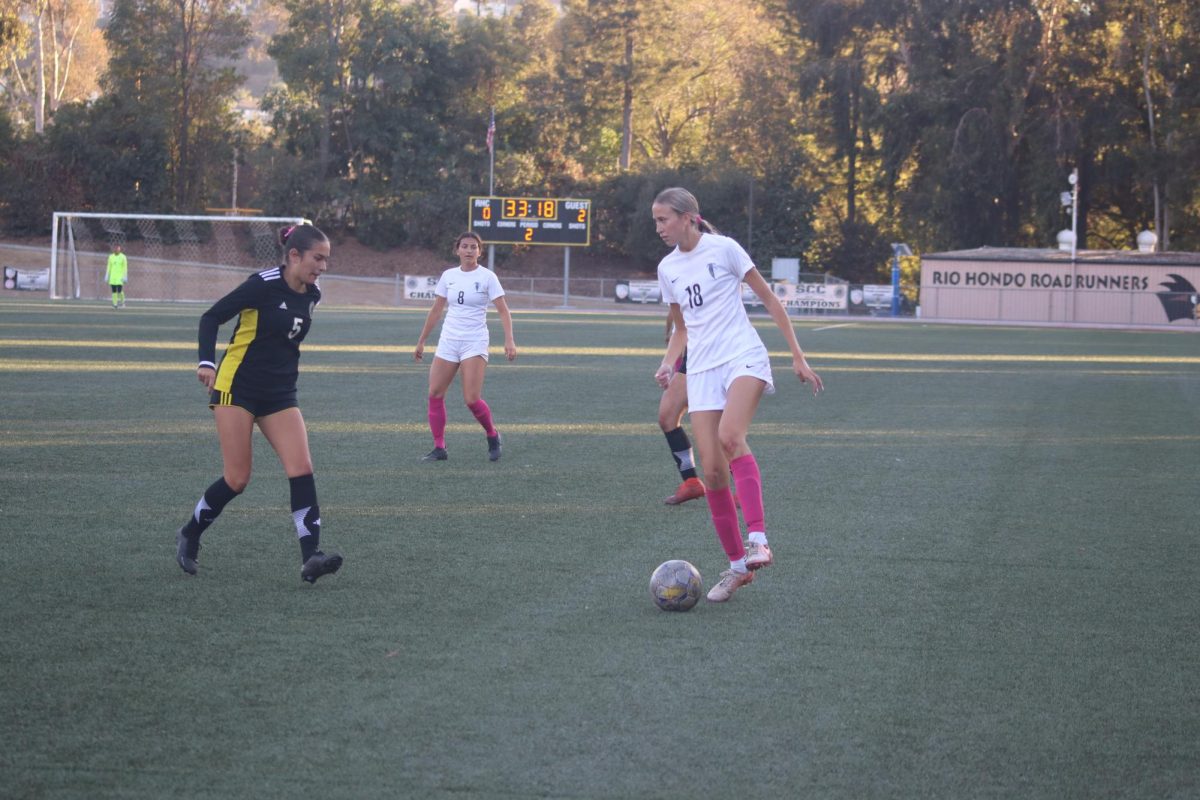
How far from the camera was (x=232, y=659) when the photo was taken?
5.33 metres

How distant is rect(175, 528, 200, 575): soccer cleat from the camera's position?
6.77 meters

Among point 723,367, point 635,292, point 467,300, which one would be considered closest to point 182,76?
point 635,292

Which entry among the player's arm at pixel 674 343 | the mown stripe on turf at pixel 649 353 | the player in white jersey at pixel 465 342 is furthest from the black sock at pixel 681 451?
the mown stripe on turf at pixel 649 353

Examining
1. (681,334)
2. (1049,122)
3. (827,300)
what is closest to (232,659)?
(681,334)

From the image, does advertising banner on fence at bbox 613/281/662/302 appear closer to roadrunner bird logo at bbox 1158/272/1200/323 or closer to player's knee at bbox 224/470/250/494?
roadrunner bird logo at bbox 1158/272/1200/323

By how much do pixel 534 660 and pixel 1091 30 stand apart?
57.9m

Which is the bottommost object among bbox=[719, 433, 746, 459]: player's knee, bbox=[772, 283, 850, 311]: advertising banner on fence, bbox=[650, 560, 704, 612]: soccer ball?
bbox=[650, 560, 704, 612]: soccer ball

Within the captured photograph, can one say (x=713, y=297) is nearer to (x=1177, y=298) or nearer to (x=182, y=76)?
(x=1177, y=298)

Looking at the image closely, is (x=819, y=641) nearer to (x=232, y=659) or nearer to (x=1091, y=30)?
(x=232, y=659)

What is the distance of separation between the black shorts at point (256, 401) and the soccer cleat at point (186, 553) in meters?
0.73

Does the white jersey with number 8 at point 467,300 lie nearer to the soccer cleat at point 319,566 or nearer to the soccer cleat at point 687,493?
the soccer cleat at point 687,493

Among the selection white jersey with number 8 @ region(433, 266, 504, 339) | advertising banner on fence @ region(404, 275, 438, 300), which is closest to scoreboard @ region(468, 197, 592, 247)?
advertising banner on fence @ region(404, 275, 438, 300)

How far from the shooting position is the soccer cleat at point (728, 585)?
6.47m

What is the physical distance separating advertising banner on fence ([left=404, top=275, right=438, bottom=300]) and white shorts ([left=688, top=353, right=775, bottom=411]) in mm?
46820
